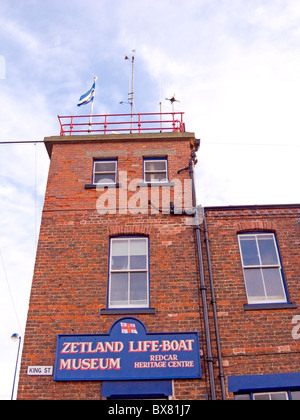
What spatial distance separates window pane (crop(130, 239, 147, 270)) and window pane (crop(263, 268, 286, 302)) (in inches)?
136

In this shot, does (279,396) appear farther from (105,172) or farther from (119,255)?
(105,172)

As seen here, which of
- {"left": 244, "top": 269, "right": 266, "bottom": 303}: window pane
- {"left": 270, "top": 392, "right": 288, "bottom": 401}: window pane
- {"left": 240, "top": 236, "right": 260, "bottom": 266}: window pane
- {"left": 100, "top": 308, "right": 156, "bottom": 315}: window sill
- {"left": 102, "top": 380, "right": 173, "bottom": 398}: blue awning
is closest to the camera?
{"left": 102, "top": 380, "right": 173, "bottom": 398}: blue awning

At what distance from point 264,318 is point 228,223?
2.95m

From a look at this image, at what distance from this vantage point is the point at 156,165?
13.0 meters

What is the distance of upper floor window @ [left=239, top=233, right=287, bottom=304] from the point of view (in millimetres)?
10695

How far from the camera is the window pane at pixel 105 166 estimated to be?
12.9 metres

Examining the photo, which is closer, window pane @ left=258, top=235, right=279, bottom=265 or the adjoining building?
the adjoining building

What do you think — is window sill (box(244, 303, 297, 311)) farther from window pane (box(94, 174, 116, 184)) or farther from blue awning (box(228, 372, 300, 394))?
window pane (box(94, 174, 116, 184))

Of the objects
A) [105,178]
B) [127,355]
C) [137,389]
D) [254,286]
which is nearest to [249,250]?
[254,286]

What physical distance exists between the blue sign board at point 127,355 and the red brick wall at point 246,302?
3.43 ft

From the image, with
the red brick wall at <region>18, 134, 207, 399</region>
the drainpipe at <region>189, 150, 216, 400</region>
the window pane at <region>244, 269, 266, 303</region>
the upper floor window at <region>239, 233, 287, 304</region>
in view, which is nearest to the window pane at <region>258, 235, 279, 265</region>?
the upper floor window at <region>239, 233, 287, 304</region>

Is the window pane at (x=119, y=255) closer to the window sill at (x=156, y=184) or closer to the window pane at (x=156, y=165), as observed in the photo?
the window sill at (x=156, y=184)

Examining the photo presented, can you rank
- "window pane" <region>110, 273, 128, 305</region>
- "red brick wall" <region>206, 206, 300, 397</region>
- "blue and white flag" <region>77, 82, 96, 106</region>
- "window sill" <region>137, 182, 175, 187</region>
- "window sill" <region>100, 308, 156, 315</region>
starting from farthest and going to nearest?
"blue and white flag" <region>77, 82, 96, 106</region>
"window sill" <region>137, 182, 175, 187</region>
"window pane" <region>110, 273, 128, 305</region>
"window sill" <region>100, 308, 156, 315</region>
"red brick wall" <region>206, 206, 300, 397</region>

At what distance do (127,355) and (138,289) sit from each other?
179 cm
